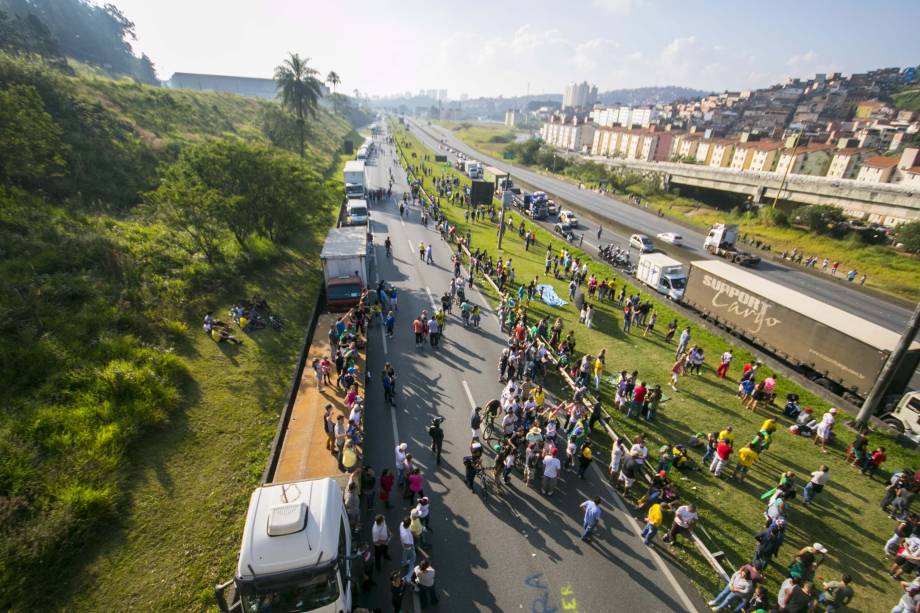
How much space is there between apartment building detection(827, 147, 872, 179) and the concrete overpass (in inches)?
982

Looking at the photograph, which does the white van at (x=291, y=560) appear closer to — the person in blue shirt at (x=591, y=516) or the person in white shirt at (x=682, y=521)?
the person in blue shirt at (x=591, y=516)

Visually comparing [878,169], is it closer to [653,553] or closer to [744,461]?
[744,461]

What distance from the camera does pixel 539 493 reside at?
475 inches

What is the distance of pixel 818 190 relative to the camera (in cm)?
4584

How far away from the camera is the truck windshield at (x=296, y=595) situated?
6.85m

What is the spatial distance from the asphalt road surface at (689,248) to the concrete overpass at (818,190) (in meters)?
10.6

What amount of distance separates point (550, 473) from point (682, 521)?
335 cm

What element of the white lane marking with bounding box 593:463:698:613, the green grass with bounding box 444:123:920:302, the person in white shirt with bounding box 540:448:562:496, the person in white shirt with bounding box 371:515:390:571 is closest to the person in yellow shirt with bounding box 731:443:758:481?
the white lane marking with bounding box 593:463:698:613

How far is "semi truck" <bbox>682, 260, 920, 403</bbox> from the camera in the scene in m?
15.8

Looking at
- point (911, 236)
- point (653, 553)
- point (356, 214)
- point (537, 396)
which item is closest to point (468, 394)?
point (537, 396)

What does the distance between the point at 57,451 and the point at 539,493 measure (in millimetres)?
13335

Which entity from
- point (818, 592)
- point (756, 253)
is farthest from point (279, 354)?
point (756, 253)

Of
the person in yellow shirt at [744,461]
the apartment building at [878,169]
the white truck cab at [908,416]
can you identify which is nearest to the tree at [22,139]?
the person in yellow shirt at [744,461]

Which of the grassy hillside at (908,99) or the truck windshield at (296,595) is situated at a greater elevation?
the grassy hillside at (908,99)
